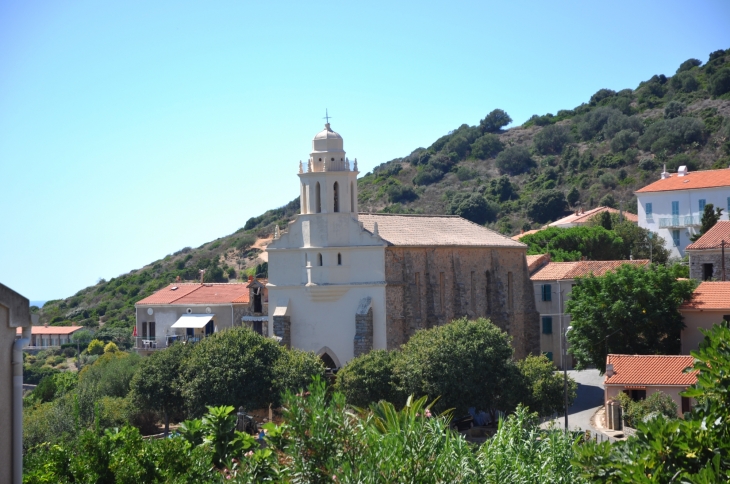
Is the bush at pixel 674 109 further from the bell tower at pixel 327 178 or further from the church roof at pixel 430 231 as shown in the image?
the bell tower at pixel 327 178

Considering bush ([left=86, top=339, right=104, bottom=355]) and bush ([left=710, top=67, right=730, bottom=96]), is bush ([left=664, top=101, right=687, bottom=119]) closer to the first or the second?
bush ([left=710, top=67, right=730, bottom=96])

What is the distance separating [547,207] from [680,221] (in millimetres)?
34955

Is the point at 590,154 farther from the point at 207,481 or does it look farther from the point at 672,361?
the point at 207,481

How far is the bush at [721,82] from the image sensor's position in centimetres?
12224

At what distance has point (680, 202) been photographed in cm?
7612

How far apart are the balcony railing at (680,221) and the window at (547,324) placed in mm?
20326

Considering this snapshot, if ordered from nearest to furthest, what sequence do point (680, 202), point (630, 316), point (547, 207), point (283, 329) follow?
point (630, 316)
point (283, 329)
point (680, 202)
point (547, 207)

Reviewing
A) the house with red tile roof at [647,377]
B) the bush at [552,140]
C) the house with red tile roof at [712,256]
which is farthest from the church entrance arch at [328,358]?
the bush at [552,140]

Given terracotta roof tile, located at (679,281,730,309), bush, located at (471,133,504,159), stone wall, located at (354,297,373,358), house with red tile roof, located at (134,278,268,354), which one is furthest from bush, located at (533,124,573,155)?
stone wall, located at (354,297,373,358)

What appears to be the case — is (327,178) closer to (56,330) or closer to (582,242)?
(582,242)

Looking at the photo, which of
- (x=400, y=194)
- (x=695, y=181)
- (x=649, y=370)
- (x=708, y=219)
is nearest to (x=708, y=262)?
(x=708, y=219)

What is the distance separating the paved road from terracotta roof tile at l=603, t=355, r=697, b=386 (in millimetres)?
2311

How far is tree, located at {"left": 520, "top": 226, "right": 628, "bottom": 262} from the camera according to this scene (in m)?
72.8

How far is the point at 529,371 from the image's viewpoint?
44.1 m
